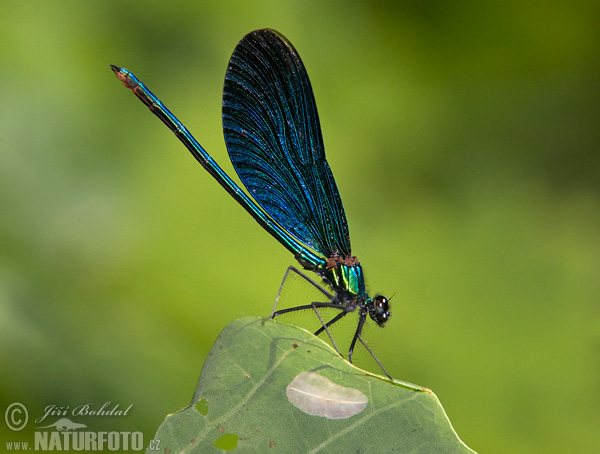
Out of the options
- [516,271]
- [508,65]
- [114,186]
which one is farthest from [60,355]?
[508,65]

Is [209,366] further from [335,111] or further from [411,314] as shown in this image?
[335,111]

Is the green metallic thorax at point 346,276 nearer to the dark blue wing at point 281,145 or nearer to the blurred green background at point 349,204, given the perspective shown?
the dark blue wing at point 281,145

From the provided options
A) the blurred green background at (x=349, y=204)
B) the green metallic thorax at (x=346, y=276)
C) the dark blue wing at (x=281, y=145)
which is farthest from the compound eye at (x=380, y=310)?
the blurred green background at (x=349, y=204)

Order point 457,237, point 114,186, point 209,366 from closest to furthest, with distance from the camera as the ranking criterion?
point 209,366
point 114,186
point 457,237

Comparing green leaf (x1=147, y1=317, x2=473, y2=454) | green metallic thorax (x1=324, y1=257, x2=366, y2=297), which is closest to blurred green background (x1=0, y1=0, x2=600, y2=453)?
green metallic thorax (x1=324, y1=257, x2=366, y2=297)

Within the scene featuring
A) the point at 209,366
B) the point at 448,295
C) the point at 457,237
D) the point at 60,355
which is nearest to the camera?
the point at 209,366

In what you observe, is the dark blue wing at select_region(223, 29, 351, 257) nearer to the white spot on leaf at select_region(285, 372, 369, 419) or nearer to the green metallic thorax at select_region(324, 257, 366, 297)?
the green metallic thorax at select_region(324, 257, 366, 297)
